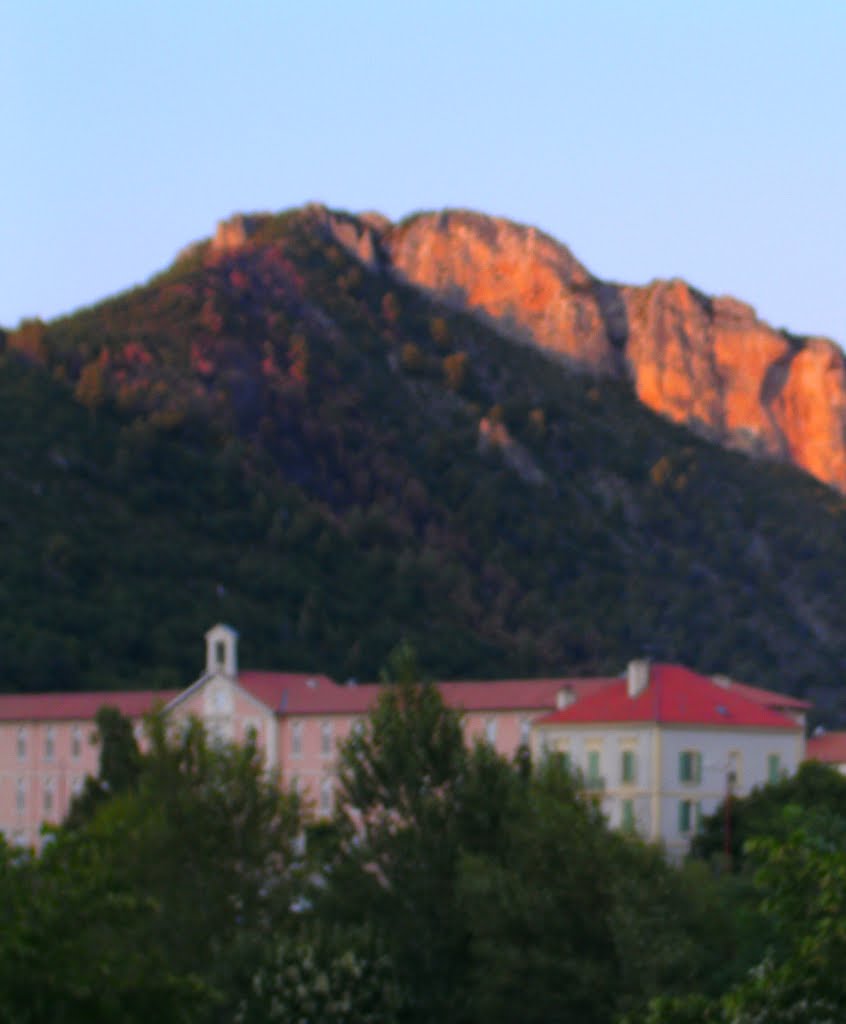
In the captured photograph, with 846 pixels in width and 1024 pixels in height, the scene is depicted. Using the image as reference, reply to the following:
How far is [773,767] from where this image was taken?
75.9 meters

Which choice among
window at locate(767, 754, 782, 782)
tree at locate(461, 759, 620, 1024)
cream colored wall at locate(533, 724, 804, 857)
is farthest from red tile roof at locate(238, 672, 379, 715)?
tree at locate(461, 759, 620, 1024)

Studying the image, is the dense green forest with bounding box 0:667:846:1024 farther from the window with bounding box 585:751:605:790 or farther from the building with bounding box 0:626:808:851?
Result: the window with bounding box 585:751:605:790

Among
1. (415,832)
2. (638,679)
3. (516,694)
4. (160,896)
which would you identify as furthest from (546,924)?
(516,694)

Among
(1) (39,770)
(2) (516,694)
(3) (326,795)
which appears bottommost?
(3) (326,795)

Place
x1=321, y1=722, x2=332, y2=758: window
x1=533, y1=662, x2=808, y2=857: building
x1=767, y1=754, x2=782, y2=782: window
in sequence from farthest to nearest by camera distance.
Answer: x1=321, y1=722, x2=332, y2=758: window < x1=767, y1=754, x2=782, y2=782: window < x1=533, y1=662, x2=808, y2=857: building

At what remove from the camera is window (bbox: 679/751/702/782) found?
72625mm

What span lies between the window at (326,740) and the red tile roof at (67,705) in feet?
23.0

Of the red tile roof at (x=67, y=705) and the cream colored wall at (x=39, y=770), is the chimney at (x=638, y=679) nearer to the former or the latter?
the red tile roof at (x=67, y=705)

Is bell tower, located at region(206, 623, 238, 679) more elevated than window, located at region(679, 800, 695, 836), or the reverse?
bell tower, located at region(206, 623, 238, 679)

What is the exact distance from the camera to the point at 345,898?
4750cm

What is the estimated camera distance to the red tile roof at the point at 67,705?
88750 mm

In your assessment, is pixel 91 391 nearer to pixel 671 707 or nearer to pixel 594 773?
pixel 594 773

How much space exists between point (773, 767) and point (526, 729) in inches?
355

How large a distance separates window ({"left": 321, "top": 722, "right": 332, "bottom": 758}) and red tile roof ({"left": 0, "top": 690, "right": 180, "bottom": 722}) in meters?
7.01
